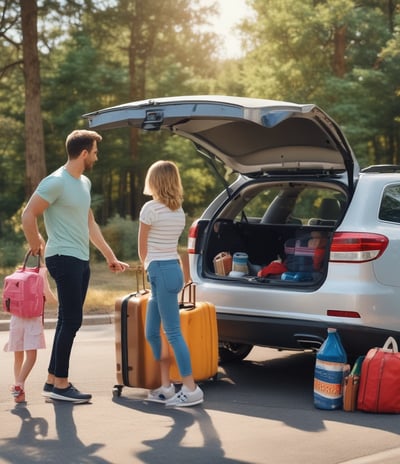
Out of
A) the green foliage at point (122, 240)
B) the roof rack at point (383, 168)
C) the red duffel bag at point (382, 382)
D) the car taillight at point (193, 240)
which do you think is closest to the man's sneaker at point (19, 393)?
the car taillight at point (193, 240)

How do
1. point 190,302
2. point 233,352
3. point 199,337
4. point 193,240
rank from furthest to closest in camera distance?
point 233,352
point 193,240
point 190,302
point 199,337

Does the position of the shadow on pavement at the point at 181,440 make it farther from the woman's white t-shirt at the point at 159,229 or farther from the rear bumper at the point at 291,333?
the woman's white t-shirt at the point at 159,229

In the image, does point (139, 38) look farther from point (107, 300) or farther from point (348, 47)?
point (107, 300)

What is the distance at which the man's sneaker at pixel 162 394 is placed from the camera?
22.0ft

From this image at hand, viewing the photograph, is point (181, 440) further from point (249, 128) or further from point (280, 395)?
point (249, 128)

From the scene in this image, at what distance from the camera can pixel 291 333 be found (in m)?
6.89

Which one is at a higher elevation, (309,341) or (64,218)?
(64,218)

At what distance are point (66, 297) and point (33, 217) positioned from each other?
0.61 metres

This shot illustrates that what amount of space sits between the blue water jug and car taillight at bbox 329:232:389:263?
1.83 feet

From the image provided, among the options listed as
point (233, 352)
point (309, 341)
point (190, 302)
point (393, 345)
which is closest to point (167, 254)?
point (190, 302)

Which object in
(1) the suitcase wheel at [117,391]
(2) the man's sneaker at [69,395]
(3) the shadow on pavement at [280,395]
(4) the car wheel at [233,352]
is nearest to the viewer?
(3) the shadow on pavement at [280,395]

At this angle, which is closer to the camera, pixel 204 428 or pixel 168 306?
pixel 204 428

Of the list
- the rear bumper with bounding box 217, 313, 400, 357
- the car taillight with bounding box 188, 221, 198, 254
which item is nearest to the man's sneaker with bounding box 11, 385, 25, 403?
the rear bumper with bounding box 217, 313, 400, 357

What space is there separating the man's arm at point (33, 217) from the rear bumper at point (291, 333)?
5.41 ft
